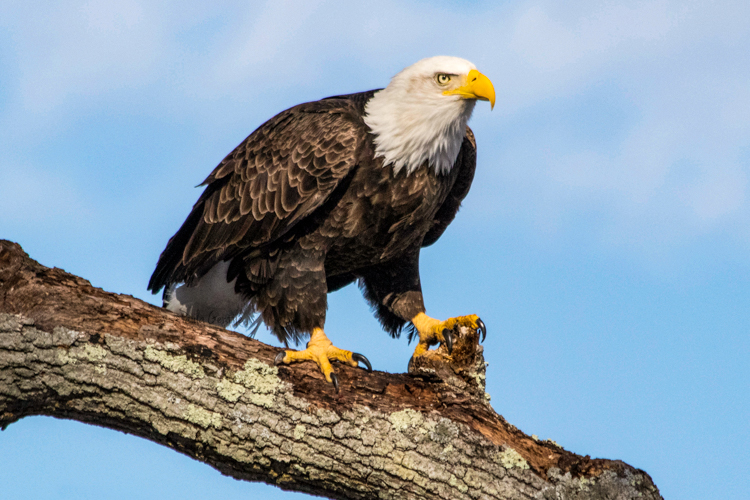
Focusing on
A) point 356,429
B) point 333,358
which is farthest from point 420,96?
point 356,429

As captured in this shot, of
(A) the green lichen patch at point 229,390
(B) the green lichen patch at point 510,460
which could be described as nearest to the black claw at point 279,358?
(A) the green lichen patch at point 229,390

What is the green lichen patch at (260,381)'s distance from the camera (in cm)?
369

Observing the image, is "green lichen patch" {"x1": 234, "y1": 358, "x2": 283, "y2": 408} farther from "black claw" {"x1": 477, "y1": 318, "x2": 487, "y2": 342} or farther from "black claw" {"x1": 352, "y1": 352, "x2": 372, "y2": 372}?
"black claw" {"x1": 477, "y1": 318, "x2": 487, "y2": 342}

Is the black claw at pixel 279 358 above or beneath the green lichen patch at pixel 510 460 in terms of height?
above

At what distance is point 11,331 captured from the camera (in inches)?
137

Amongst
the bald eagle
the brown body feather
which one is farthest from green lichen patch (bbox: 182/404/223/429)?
the brown body feather

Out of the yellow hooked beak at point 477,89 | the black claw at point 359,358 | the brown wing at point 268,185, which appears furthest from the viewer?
the brown wing at point 268,185

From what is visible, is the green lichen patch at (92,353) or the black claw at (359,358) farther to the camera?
the black claw at (359,358)

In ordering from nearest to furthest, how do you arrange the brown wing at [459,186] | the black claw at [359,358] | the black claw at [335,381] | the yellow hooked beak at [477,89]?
the black claw at [335,381], the black claw at [359,358], the yellow hooked beak at [477,89], the brown wing at [459,186]

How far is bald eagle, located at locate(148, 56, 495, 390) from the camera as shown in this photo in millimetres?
4641

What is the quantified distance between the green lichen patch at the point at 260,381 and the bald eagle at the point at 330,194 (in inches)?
23.4

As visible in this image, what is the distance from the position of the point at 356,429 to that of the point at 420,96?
2357mm

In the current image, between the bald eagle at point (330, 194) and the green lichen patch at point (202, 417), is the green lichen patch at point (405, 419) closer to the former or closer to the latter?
the bald eagle at point (330, 194)

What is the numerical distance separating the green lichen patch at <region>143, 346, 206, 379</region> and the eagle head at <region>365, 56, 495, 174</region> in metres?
1.91
